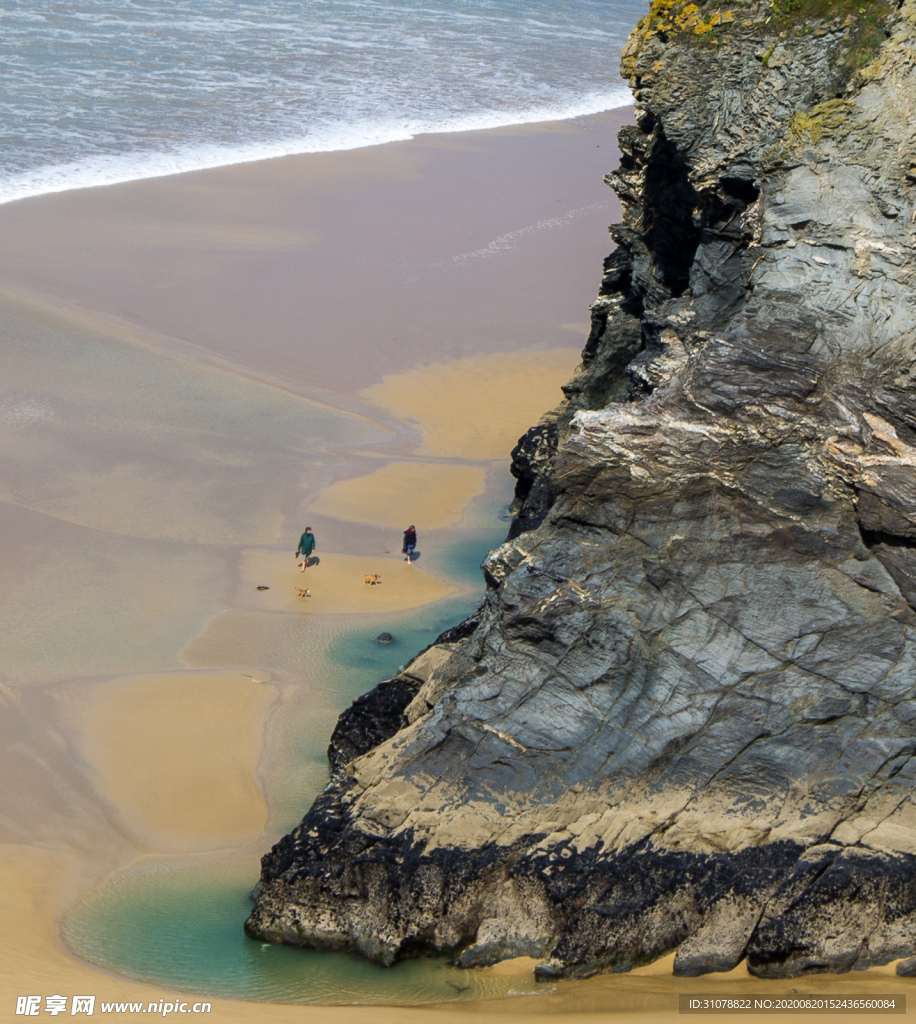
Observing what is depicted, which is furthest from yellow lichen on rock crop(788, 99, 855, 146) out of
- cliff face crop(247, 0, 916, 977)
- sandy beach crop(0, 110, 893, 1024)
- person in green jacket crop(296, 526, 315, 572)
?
person in green jacket crop(296, 526, 315, 572)

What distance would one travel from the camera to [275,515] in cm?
1812

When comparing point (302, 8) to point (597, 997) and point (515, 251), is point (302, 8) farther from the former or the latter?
point (597, 997)

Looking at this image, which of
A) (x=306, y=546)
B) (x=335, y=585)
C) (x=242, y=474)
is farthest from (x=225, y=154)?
(x=335, y=585)

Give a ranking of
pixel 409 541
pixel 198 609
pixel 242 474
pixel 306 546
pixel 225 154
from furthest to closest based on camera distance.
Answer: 1. pixel 225 154
2. pixel 242 474
3. pixel 409 541
4. pixel 306 546
5. pixel 198 609

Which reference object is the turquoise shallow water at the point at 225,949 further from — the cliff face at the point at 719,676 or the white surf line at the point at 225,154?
the white surf line at the point at 225,154

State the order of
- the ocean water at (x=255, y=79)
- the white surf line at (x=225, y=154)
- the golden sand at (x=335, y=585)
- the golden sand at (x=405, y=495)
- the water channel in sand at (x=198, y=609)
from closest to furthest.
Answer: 1. the water channel in sand at (x=198, y=609)
2. the golden sand at (x=335, y=585)
3. the golden sand at (x=405, y=495)
4. the white surf line at (x=225, y=154)
5. the ocean water at (x=255, y=79)

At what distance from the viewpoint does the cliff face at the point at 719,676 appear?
9.16 m

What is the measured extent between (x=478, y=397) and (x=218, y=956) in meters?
14.4

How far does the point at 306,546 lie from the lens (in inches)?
650

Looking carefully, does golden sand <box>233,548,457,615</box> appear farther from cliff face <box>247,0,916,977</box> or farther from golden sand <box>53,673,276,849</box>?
cliff face <box>247,0,916,977</box>

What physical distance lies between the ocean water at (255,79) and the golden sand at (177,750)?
61.4 ft

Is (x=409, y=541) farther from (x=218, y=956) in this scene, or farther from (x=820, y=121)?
(x=820, y=121)

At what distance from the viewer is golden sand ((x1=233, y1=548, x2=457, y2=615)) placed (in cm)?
1596

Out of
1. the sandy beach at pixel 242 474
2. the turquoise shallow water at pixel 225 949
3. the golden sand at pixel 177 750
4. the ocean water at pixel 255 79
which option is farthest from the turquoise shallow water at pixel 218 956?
the ocean water at pixel 255 79
